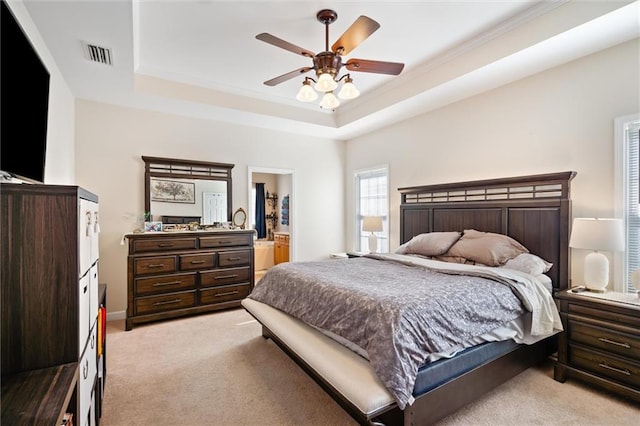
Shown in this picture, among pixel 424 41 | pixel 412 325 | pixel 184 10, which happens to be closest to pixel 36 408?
pixel 412 325

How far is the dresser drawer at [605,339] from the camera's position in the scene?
6.84ft

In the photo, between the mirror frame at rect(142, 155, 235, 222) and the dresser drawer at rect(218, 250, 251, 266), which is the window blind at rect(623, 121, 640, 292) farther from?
the mirror frame at rect(142, 155, 235, 222)

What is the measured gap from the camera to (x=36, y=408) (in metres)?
0.98

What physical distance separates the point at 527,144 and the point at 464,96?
98cm

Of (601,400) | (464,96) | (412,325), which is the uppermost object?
(464,96)

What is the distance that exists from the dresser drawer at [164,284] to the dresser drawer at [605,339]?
392 centimetres

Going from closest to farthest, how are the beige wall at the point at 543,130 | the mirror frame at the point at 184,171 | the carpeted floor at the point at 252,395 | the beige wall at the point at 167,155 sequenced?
the carpeted floor at the point at 252,395 → the beige wall at the point at 543,130 → the beige wall at the point at 167,155 → the mirror frame at the point at 184,171

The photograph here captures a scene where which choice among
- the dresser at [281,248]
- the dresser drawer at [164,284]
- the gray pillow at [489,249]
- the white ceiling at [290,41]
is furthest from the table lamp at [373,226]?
the dresser drawer at [164,284]

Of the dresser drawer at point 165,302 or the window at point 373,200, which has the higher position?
the window at point 373,200

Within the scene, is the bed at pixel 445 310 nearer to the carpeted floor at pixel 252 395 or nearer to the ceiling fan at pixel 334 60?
the carpeted floor at pixel 252 395

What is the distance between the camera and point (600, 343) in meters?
2.24

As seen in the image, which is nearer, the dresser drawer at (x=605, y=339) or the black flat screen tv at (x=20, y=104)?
the black flat screen tv at (x=20, y=104)

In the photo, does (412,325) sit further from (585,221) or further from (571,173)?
(571,173)

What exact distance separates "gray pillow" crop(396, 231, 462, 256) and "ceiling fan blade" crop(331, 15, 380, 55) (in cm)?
226
